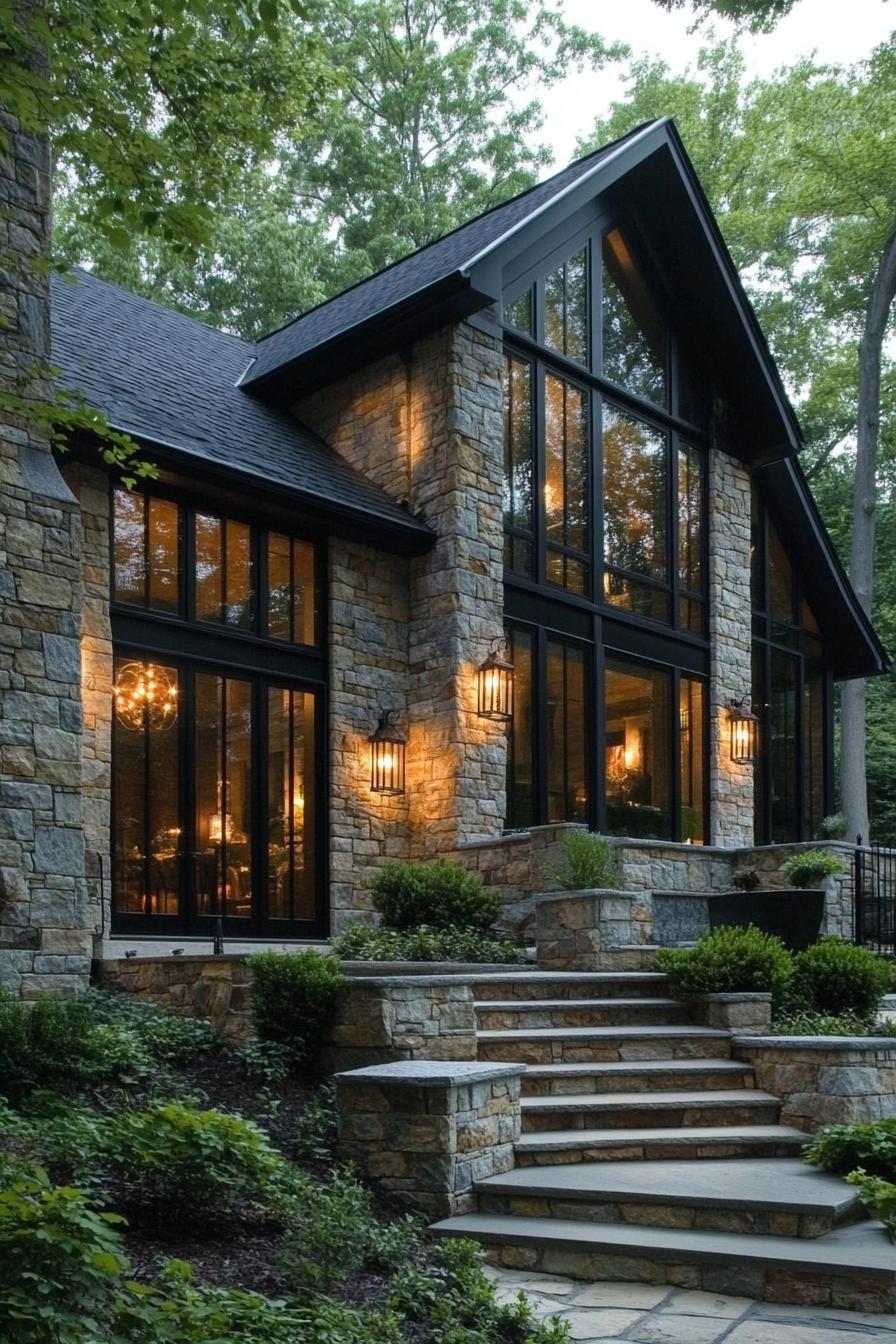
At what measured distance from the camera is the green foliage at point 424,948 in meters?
9.34

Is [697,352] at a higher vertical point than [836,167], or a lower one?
lower

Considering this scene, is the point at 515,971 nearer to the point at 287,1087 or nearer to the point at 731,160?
the point at 287,1087

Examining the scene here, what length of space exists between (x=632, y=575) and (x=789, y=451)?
3.10 m

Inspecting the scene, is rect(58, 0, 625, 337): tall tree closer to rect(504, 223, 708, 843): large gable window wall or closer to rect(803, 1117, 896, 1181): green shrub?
rect(504, 223, 708, 843): large gable window wall

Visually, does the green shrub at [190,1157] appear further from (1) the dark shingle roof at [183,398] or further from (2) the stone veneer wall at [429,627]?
(2) the stone veneer wall at [429,627]

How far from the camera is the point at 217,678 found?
11.0 meters

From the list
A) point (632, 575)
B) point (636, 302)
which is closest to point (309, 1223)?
point (632, 575)

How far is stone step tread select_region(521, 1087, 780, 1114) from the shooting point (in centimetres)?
676

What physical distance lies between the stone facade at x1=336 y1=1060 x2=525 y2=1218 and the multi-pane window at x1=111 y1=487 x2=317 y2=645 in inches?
213

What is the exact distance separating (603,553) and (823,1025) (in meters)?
6.91

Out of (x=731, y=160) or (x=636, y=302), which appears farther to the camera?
(x=731, y=160)

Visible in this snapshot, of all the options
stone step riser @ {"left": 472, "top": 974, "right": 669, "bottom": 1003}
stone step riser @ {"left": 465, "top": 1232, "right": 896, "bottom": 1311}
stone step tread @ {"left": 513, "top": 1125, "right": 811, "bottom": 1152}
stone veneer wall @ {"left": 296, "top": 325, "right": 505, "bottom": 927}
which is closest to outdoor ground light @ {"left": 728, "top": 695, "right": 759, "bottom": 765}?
stone veneer wall @ {"left": 296, "top": 325, "right": 505, "bottom": 927}

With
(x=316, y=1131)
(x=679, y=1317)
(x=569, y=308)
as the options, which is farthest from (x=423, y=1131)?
(x=569, y=308)

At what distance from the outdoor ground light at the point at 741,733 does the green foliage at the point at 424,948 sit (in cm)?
608
